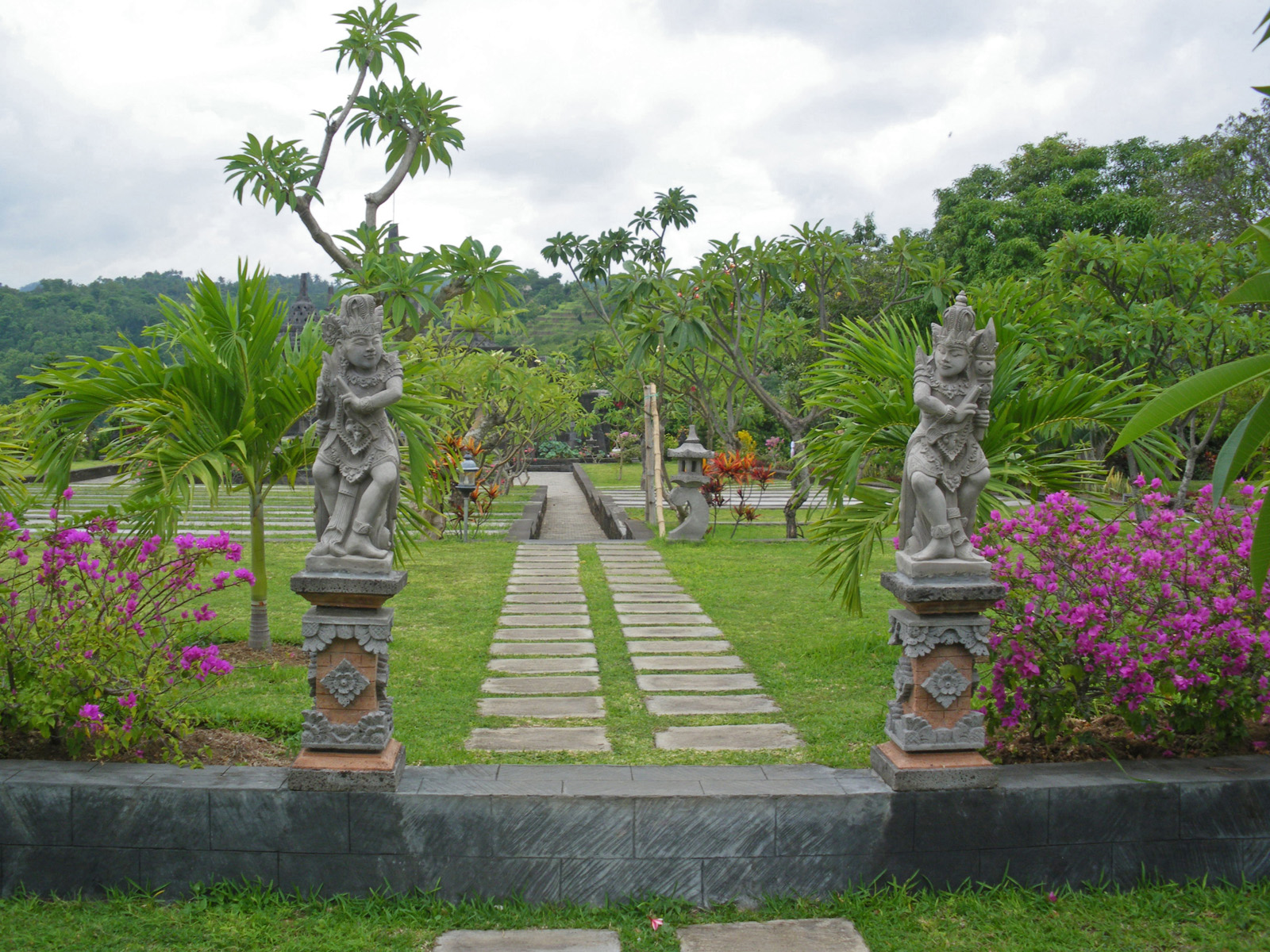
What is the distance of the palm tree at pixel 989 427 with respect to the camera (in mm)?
4719

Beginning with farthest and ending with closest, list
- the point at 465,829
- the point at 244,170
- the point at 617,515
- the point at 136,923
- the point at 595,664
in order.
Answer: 1. the point at 617,515
2. the point at 244,170
3. the point at 595,664
4. the point at 465,829
5. the point at 136,923

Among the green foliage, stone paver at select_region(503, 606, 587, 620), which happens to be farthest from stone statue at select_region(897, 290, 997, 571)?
the green foliage

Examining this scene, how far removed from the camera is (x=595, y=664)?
17.9ft

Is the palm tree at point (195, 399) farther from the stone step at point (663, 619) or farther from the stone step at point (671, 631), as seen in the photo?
the stone step at point (663, 619)

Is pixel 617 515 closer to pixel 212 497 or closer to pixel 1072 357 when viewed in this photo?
pixel 1072 357

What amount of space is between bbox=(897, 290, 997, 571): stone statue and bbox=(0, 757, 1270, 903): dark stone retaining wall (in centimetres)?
86

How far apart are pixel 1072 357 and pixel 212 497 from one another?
10.2 metres

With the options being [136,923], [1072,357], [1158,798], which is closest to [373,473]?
[136,923]

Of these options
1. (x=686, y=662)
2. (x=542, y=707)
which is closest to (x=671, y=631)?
(x=686, y=662)

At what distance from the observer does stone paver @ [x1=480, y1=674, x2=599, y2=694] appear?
192 inches

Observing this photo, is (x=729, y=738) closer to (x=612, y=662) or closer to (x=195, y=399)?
(x=612, y=662)

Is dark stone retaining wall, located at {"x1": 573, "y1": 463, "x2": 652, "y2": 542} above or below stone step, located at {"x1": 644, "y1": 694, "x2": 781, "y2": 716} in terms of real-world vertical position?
above

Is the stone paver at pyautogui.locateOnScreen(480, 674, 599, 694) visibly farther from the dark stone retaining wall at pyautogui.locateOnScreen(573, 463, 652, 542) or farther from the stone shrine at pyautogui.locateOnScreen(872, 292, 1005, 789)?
the dark stone retaining wall at pyautogui.locateOnScreen(573, 463, 652, 542)

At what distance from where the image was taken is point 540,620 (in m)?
6.68
